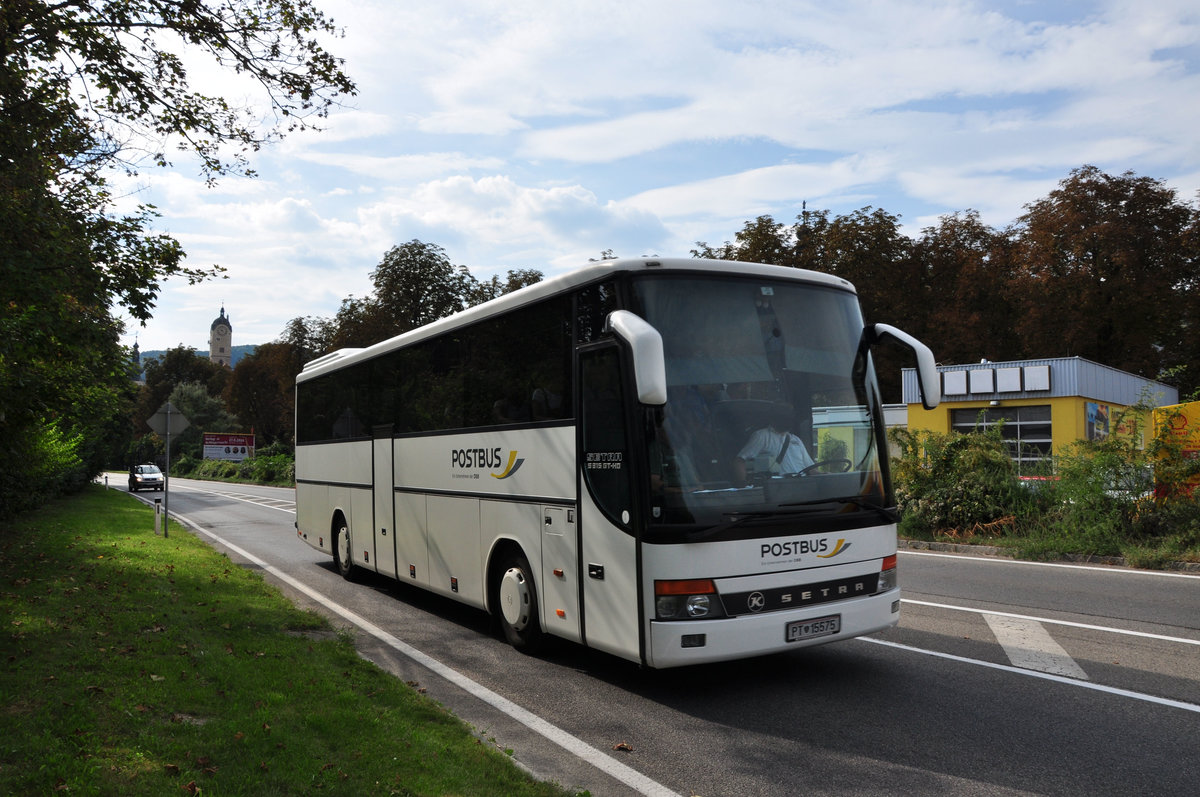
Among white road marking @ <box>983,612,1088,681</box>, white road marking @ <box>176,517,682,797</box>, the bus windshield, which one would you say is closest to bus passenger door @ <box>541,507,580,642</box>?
white road marking @ <box>176,517,682,797</box>

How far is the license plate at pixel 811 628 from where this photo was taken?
246 inches

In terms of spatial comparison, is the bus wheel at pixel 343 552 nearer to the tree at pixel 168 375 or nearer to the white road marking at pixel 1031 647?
the white road marking at pixel 1031 647

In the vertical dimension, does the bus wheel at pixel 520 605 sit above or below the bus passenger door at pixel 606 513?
below

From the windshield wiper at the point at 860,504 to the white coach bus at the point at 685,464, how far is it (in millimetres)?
16

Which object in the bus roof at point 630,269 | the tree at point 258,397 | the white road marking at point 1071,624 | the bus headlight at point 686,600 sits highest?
the tree at point 258,397

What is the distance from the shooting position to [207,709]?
232 inches

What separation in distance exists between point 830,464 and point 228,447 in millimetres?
77176

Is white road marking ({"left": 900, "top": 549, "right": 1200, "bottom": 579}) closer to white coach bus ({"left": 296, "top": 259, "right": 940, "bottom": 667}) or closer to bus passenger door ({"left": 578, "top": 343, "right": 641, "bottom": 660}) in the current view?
white coach bus ({"left": 296, "top": 259, "right": 940, "bottom": 667})

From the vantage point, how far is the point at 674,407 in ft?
20.3

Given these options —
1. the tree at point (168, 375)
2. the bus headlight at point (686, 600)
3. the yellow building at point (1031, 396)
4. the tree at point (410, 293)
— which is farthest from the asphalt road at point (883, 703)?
the tree at point (168, 375)

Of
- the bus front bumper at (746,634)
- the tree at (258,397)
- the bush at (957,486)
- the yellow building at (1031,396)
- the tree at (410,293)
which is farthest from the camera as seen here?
the tree at (258,397)

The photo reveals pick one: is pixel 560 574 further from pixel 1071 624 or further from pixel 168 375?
pixel 168 375

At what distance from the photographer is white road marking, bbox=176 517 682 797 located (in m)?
4.92

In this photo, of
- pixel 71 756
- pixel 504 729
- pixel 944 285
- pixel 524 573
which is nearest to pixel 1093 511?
pixel 524 573
